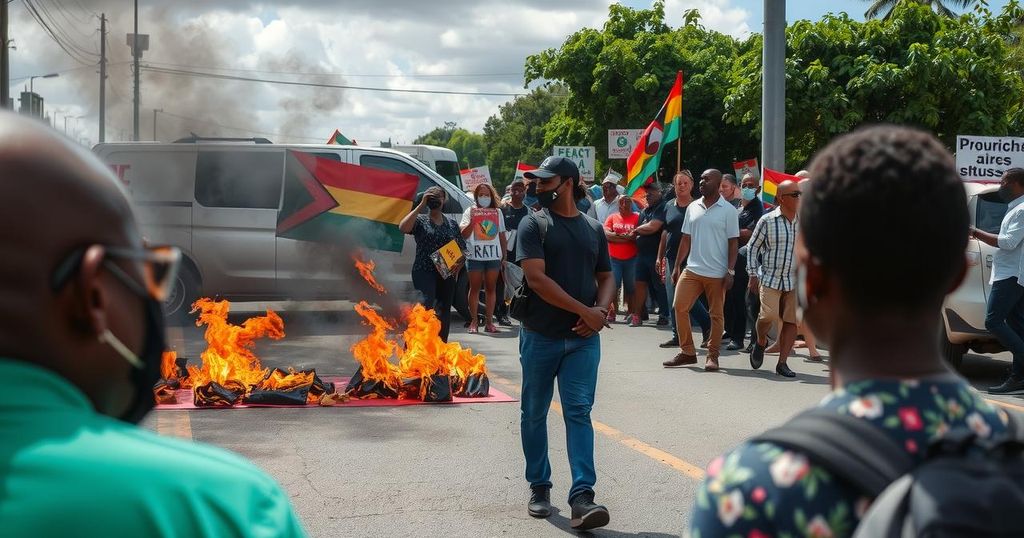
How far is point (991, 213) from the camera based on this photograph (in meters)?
9.95

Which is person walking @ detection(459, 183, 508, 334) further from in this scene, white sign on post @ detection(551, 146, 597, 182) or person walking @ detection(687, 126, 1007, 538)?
person walking @ detection(687, 126, 1007, 538)

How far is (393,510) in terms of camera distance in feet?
18.4

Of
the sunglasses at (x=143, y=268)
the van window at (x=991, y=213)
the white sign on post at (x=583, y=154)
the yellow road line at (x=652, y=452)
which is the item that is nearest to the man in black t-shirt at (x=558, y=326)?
the yellow road line at (x=652, y=452)

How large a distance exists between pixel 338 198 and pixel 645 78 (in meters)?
23.3

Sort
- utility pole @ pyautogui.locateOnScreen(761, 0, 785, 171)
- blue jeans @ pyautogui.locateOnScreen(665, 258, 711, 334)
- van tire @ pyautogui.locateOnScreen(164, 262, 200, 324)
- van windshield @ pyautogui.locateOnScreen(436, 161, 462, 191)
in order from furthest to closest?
van windshield @ pyautogui.locateOnScreen(436, 161, 462, 191) < utility pole @ pyautogui.locateOnScreen(761, 0, 785, 171) < van tire @ pyautogui.locateOnScreen(164, 262, 200, 324) < blue jeans @ pyautogui.locateOnScreen(665, 258, 711, 334)

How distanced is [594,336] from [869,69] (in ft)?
61.9

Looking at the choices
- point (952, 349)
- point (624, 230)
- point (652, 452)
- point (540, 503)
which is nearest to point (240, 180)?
point (624, 230)

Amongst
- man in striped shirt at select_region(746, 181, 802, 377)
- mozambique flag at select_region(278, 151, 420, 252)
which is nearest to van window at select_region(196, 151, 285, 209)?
mozambique flag at select_region(278, 151, 420, 252)

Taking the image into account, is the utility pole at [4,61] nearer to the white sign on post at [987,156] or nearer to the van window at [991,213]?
the white sign on post at [987,156]

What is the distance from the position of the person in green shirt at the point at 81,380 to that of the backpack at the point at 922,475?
0.67 meters

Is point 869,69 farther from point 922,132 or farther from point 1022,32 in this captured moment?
point 922,132

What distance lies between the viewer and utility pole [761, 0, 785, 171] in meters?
16.1

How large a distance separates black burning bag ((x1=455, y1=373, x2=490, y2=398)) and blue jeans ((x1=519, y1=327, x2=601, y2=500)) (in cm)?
330

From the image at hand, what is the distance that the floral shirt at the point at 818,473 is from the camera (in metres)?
1.40
